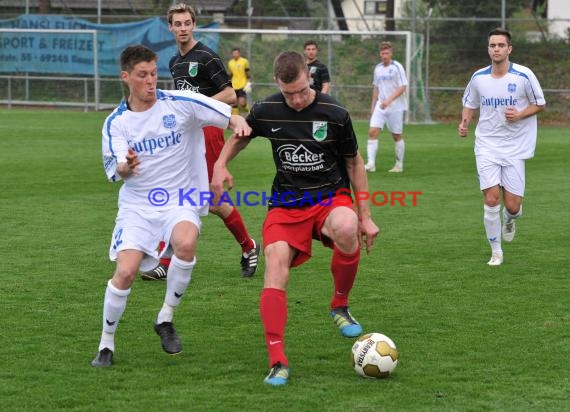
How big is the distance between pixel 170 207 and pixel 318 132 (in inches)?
37.2

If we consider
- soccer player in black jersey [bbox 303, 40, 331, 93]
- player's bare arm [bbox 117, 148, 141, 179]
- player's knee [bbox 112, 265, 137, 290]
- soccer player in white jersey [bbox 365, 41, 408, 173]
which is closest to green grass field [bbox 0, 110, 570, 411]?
player's knee [bbox 112, 265, 137, 290]

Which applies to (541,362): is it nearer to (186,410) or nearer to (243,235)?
(186,410)

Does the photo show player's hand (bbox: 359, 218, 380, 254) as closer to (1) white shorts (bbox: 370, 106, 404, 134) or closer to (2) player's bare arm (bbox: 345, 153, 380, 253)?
(2) player's bare arm (bbox: 345, 153, 380, 253)

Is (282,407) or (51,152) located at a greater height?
(282,407)

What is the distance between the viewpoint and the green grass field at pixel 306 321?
5105 millimetres

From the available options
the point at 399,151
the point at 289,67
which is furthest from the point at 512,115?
the point at 399,151

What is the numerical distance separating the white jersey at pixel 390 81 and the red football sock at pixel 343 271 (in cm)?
1126

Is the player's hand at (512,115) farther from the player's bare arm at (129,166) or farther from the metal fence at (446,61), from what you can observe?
the metal fence at (446,61)

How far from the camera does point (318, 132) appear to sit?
5875 mm

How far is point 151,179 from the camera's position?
5.90m

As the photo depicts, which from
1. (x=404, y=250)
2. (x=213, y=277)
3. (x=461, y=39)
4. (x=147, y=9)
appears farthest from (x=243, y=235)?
(x=147, y=9)

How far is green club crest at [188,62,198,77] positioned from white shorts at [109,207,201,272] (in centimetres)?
294

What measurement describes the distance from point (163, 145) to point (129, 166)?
0.37m

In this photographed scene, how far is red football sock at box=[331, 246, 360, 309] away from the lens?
619 cm
